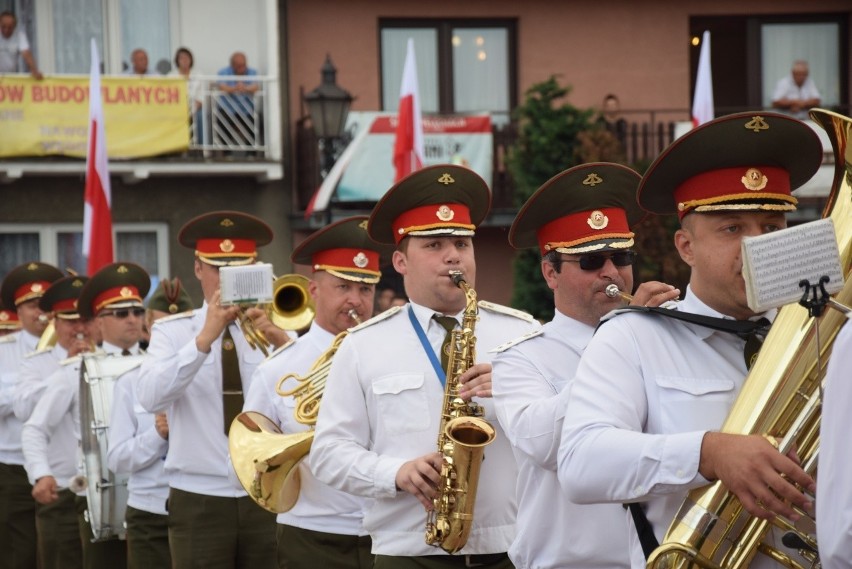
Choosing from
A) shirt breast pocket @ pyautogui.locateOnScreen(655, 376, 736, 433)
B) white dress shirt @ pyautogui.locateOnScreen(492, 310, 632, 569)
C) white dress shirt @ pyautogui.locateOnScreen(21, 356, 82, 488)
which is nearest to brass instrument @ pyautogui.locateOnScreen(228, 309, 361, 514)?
white dress shirt @ pyautogui.locateOnScreen(492, 310, 632, 569)

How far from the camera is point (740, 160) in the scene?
380 cm

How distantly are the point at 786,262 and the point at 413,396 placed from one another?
2.77m

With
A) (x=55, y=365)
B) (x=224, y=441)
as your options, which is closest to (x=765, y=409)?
(x=224, y=441)

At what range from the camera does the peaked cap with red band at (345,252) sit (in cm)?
755

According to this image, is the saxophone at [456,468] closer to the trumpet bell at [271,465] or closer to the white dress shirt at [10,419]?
the trumpet bell at [271,465]

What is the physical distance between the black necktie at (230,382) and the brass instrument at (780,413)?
491 centimetres

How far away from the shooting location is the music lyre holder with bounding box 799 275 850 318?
122 inches

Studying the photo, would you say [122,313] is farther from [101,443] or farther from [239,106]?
[239,106]

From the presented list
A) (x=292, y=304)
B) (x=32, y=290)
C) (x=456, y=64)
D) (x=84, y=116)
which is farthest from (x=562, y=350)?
(x=456, y=64)

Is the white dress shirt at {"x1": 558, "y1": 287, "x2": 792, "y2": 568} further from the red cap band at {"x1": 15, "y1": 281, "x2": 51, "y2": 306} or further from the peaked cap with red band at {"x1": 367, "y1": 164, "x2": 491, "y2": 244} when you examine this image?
the red cap band at {"x1": 15, "y1": 281, "x2": 51, "y2": 306}

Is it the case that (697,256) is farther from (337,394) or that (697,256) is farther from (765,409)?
(337,394)

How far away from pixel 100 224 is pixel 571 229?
878 cm

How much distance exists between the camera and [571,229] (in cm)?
518

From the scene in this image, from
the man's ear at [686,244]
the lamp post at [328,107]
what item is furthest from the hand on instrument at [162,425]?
the lamp post at [328,107]
